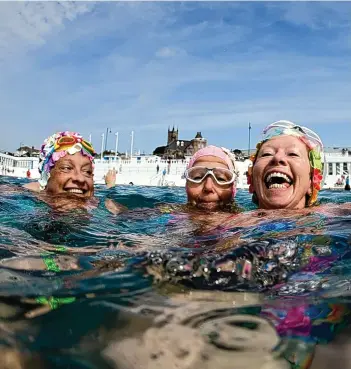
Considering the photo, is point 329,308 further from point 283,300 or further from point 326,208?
point 326,208

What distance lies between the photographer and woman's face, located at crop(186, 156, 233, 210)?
525 cm

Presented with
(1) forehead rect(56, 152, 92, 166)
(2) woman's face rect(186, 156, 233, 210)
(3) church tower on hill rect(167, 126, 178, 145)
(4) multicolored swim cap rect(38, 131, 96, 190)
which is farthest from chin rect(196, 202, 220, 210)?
(3) church tower on hill rect(167, 126, 178, 145)

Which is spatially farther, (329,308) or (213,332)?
(329,308)

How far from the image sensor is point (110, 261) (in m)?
2.54

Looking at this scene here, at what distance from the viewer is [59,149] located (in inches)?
270

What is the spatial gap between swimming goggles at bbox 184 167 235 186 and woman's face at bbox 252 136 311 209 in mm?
597

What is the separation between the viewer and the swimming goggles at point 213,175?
5281 mm

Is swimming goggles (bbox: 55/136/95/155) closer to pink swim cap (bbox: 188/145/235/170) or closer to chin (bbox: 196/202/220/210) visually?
pink swim cap (bbox: 188/145/235/170)

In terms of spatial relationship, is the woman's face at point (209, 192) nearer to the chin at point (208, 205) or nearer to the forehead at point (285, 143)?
the chin at point (208, 205)

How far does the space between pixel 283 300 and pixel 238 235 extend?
1.34 meters

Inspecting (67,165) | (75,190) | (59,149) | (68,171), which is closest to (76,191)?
(75,190)

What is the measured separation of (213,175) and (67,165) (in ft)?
9.04

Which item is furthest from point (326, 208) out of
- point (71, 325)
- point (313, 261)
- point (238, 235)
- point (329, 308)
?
point (71, 325)

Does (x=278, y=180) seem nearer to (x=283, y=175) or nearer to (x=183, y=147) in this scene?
(x=283, y=175)
